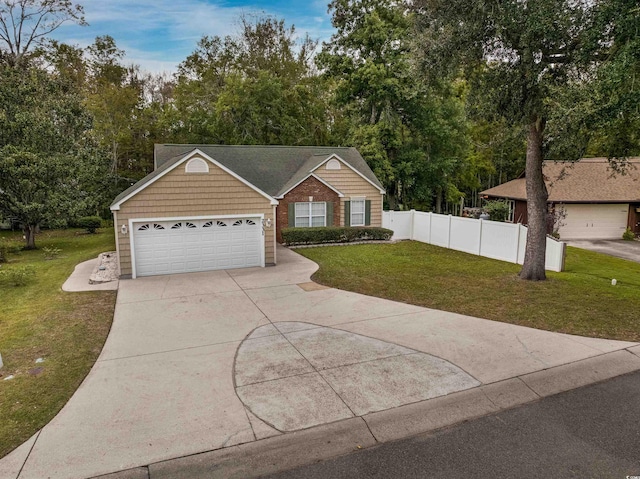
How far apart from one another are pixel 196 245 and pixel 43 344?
22.2 ft

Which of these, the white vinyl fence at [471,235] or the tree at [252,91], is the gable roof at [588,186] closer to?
the white vinyl fence at [471,235]

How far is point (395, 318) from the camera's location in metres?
9.14

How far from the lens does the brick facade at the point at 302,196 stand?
2014 cm

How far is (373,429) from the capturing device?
505cm

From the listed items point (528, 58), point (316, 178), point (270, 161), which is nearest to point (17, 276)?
point (316, 178)

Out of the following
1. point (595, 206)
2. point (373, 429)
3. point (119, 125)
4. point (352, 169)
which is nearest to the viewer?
point (373, 429)

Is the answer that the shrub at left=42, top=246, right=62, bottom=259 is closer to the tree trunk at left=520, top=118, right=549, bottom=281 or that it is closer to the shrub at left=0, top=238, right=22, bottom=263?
the shrub at left=0, top=238, right=22, bottom=263

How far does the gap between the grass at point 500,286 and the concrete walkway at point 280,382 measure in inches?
36.9

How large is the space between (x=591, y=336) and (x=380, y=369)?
455 centimetres

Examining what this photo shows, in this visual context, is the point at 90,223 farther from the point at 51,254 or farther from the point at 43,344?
the point at 43,344

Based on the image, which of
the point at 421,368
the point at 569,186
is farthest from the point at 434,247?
the point at 421,368

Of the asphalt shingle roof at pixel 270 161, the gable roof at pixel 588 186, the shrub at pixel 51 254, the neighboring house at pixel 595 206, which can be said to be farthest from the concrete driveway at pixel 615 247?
the shrub at pixel 51 254

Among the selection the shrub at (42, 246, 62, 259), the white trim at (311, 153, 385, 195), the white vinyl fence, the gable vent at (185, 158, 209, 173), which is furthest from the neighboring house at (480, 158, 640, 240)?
the shrub at (42, 246, 62, 259)

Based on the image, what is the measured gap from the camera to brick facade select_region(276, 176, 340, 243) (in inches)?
793
